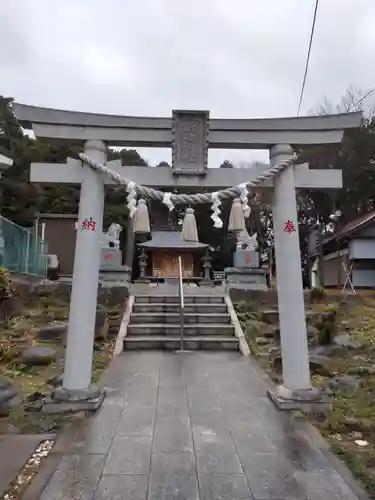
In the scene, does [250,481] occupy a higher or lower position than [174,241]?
lower

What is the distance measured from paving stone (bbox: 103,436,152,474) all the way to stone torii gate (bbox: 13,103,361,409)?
4.47 ft

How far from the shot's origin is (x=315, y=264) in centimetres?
3009

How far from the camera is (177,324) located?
11250mm

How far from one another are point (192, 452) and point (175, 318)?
733cm

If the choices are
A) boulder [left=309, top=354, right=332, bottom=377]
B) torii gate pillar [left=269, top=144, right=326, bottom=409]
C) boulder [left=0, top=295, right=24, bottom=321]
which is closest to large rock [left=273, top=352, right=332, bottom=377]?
boulder [left=309, top=354, right=332, bottom=377]

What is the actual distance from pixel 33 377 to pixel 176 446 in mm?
3989

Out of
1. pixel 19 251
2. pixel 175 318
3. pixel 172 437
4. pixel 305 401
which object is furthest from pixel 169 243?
pixel 172 437

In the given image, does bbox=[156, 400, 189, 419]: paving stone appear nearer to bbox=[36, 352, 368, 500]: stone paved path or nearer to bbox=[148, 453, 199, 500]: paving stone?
bbox=[36, 352, 368, 500]: stone paved path

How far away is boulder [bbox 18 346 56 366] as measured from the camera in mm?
8109

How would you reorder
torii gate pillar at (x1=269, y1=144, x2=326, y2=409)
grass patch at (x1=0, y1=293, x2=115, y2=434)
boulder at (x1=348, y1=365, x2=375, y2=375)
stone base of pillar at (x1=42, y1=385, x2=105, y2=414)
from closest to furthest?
grass patch at (x1=0, y1=293, x2=115, y2=434)
stone base of pillar at (x1=42, y1=385, x2=105, y2=414)
torii gate pillar at (x1=269, y1=144, x2=326, y2=409)
boulder at (x1=348, y1=365, x2=375, y2=375)

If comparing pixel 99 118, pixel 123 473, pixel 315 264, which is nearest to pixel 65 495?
pixel 123 473

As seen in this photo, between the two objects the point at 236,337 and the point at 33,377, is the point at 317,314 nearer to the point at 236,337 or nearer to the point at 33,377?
the point at 236,337

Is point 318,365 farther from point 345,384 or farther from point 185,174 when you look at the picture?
point 185,174

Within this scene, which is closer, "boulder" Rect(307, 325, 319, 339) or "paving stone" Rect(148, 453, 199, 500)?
"paving stone" Rect(148, 453, 199, 500)
